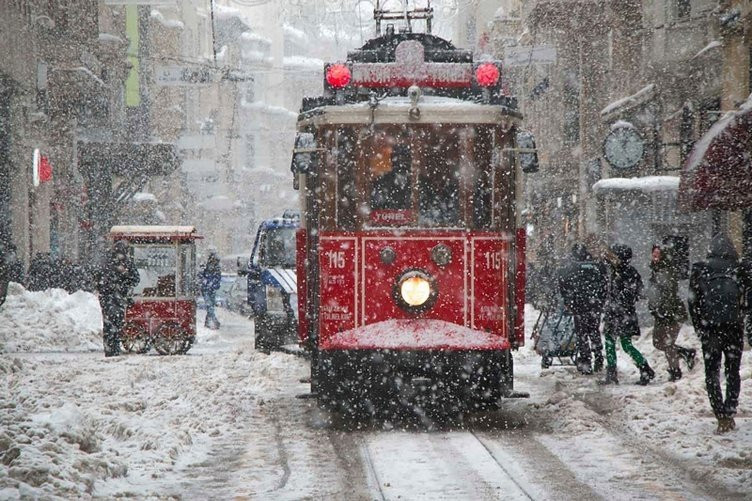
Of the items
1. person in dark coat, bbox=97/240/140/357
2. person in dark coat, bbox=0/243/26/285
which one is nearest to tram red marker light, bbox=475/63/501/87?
person in dark coat, bbox=97/240/140/357

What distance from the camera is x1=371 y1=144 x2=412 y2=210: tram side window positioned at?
1204 cm

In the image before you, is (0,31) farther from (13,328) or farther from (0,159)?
(13,328)

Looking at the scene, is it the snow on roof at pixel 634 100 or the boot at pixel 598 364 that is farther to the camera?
the snow on roof at pixel 634 100

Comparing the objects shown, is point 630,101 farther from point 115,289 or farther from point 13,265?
point 115,289

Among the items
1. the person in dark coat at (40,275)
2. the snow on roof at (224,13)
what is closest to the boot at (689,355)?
the person in dark coat at (40,275)

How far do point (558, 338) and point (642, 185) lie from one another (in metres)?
7.45

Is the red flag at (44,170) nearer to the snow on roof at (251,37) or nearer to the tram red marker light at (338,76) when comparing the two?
the tram red marker light at (338,76)

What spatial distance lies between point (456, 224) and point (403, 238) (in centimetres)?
54

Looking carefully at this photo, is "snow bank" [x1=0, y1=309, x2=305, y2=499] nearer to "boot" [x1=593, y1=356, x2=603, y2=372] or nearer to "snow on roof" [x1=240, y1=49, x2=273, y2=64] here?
"boot" [x1=593, y1=356, x2=603, y2=372]

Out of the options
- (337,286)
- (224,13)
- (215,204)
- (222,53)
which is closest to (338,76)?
(337,286)

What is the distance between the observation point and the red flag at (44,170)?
35469 millimetres

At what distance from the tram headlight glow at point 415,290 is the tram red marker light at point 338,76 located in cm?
204

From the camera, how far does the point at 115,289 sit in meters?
20.6

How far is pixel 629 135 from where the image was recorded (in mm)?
26219
